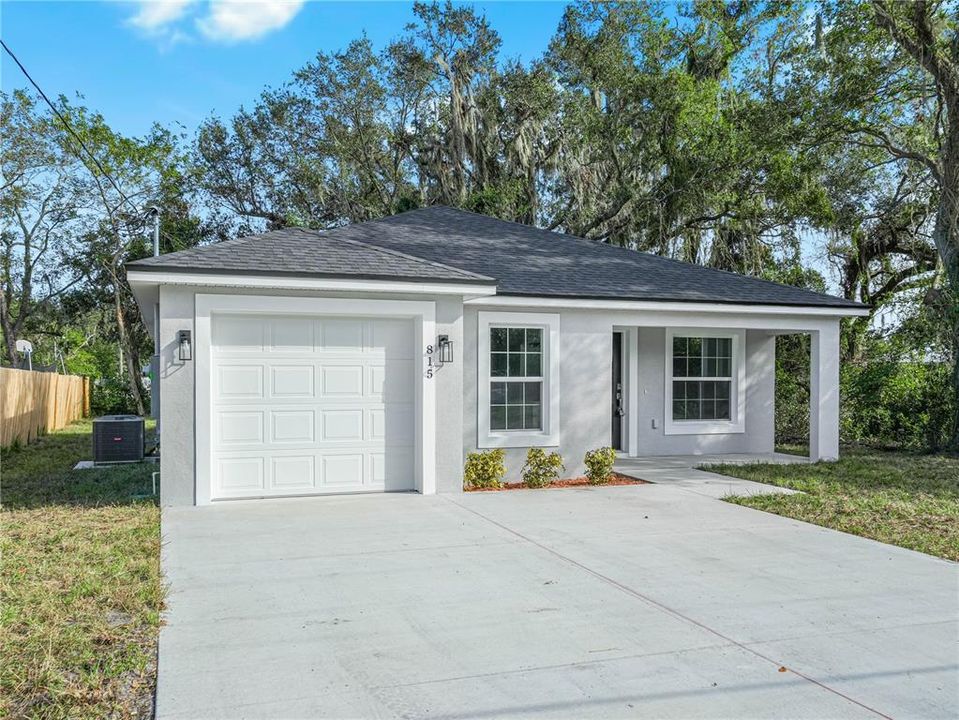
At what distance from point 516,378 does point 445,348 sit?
1.51 metres

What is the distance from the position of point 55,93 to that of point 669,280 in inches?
850

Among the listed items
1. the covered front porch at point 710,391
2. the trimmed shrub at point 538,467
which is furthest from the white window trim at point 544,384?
the covered front porch at point 710,391

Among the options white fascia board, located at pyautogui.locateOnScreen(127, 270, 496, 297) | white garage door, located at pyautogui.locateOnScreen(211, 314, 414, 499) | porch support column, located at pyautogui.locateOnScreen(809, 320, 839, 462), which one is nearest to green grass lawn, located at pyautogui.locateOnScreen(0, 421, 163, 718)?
white garage door, located at pyautogui.locateOnScreen(211, 314, 414, 499)

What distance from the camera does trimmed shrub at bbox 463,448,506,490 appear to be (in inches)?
388

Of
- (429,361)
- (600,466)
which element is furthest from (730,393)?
(429,361)

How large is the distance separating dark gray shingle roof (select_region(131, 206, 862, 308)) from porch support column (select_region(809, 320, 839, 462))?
639mm

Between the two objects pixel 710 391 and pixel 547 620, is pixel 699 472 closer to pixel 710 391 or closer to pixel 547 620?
pixel 710 391

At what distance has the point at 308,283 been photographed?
8.44m

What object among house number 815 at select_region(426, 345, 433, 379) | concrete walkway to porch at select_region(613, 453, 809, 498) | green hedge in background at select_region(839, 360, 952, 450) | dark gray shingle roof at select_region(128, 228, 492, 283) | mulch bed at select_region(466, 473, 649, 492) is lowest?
mulch bed at select_region(466, 473, 649, 492)

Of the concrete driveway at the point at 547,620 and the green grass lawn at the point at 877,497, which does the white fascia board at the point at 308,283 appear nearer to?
the concrete driveway at the point at 547,620

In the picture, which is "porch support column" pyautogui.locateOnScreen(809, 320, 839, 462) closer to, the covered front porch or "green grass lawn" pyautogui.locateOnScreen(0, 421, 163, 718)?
the covered front porch

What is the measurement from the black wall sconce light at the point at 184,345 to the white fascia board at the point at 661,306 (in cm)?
346

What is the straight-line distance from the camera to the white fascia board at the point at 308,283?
26.3 ft

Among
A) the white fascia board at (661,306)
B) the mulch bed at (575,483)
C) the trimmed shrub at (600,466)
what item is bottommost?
the mulch bed at (575,483)
